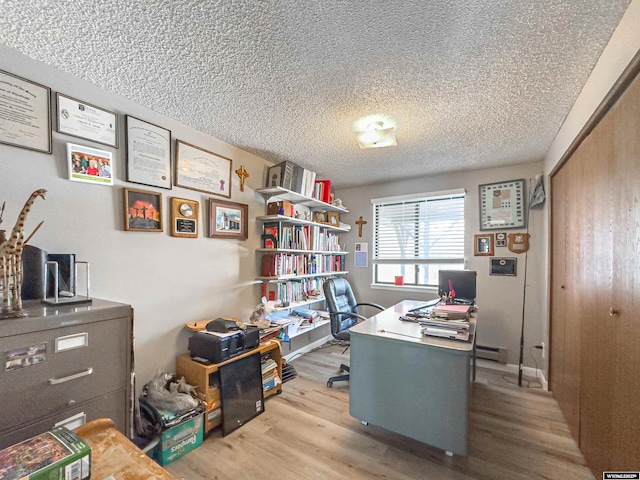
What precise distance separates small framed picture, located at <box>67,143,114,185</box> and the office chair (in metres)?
2.08

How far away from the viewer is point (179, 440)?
174 cm

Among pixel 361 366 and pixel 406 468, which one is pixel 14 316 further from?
pixel 406 468

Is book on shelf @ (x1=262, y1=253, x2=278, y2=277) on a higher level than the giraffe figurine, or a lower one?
lower

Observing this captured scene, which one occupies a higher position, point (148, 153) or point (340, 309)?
point (148, 153)

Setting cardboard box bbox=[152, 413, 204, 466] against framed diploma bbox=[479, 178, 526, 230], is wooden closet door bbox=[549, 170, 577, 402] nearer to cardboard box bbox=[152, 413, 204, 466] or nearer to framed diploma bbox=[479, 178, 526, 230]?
framed diploma bbox=[479, 178, 526, 230]

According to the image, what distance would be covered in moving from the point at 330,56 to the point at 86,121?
154 cm

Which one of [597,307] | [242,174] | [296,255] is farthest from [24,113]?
[597,307]

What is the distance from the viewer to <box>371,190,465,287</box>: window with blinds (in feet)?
11.3

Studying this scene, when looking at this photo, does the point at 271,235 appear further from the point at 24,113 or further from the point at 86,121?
the point at 24,113

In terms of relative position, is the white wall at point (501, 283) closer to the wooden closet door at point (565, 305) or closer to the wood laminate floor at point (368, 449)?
the wooden closet door at point (565, 305)

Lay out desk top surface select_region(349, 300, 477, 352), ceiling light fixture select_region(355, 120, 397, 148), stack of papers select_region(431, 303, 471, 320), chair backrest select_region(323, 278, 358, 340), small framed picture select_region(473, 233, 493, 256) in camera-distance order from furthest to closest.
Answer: small framed picture select_region(473, 233, 493, 256) < chair backrest select_region(323, 278, 358, 340) < ceiling light fixture select_region(355, 120, 397, 148) < stack of papers select_region(431, 303, 471, 320) < desk top surface select_region(349, 300, 477, 352)

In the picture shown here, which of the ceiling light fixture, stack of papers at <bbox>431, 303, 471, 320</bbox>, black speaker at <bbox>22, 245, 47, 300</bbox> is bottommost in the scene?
stack of papers at <bbox>431, 303, 471, 320</bbox>

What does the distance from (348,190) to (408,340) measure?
2.93m

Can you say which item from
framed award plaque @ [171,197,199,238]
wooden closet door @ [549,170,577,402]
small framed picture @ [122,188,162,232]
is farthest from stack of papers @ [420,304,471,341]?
small framed picture @ [122,188,162,232]
